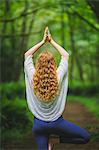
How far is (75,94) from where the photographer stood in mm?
42125

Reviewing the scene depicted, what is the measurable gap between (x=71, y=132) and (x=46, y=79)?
3.03 ft

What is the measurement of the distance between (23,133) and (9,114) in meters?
1.18

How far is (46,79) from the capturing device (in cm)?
769

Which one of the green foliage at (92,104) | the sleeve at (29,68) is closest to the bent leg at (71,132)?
the sleeve at (29,68)

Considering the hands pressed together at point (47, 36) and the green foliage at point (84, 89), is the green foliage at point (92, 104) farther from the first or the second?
the hands pressed together at point (47, 36)

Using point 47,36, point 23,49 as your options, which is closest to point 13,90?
point 23,49

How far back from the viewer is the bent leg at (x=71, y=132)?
7.70 meters

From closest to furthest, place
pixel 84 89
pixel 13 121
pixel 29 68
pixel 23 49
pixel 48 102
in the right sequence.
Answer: pixel 48 102 → pixel 29 68 → pixel 13 121 → pixel 23 49 → pixel 84 89

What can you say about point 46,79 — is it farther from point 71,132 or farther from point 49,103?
point 71,132

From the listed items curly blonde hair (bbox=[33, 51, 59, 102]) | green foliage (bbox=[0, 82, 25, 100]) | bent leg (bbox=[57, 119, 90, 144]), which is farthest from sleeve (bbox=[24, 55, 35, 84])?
green foliage (bbox=[0, 82, 25, 100])

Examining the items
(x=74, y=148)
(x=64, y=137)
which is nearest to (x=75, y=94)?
(x=74, y=148)

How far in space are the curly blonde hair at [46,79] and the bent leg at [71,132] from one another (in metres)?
0.46

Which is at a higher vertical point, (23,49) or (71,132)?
(71,132)

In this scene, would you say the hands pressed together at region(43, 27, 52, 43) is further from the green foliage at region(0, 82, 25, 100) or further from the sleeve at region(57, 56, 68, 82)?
the green foliage at region(0, 82, 25, 100)
